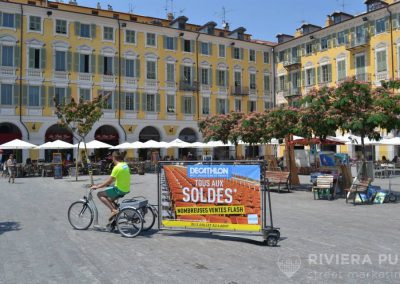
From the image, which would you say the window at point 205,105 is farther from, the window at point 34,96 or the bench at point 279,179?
the bench at point 279,179

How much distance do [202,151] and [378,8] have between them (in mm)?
20861

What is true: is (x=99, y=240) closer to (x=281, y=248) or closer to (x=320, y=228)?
(x=281, y=248)

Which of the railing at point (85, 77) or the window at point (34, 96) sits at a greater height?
the railing at point (85, 77)

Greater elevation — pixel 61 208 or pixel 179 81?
pixel 179 81

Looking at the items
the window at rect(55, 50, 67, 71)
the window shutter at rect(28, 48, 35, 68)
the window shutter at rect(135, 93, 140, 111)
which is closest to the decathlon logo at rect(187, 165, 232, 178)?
the window shutter at rect(28, 48, 35, 68)

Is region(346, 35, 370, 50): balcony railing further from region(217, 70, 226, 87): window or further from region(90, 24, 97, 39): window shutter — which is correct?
region(90, 24, 97, 39): window shutter

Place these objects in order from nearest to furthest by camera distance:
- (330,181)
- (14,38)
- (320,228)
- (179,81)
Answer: (320,228) < (330,181) < (14,38) < (179,81)

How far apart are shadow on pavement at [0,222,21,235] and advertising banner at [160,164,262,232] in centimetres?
347

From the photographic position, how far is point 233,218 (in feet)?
26.8

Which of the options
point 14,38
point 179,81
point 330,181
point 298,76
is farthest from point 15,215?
point 298,76

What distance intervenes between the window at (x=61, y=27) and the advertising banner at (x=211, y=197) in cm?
3219

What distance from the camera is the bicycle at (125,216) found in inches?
339
